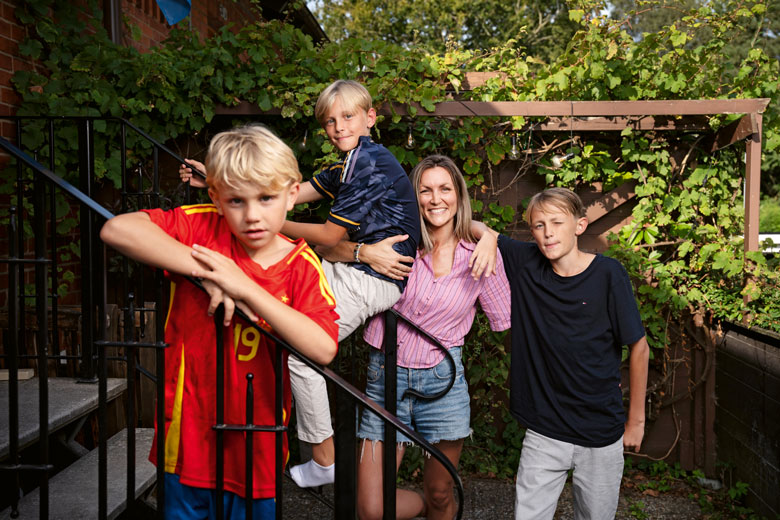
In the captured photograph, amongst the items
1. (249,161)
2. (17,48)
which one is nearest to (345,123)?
(249,161)

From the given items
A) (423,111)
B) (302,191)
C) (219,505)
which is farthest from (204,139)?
(219,505)

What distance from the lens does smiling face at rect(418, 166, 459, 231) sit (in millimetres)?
2475

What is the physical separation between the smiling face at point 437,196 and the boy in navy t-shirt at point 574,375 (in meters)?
0.35

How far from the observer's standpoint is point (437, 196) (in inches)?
97.3

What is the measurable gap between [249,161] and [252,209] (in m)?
0.12

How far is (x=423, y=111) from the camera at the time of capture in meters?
3.88

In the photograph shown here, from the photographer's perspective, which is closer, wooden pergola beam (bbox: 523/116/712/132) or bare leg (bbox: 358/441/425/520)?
bare leg (bbox: 358/441/425/520)

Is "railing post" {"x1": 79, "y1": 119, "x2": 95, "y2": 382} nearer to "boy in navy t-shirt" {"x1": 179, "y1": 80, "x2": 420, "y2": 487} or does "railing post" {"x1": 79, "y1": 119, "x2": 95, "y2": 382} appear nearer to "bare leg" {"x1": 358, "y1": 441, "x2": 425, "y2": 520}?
"boy in navy t-shirt" {"x1": 179, "y1": 80, "x2": 420, "y2": 487}

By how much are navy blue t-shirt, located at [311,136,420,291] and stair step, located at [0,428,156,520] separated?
3.98 feet

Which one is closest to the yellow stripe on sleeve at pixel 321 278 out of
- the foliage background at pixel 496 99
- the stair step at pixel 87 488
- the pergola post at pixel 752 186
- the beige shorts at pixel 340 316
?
the beige shorts at pixel 340 316

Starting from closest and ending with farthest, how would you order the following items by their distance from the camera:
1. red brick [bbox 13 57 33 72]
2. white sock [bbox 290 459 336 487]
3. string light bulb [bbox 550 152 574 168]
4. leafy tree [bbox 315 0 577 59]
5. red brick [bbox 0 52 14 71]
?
1. white sock [bbox 290 459 336 487]
2. red brick [bbox 0 52 14 71]
3. red brick [bbox 13 57 33 72]
4. string light bulb [bbox 550 152 574 168]
5. leafy tree [bbox 315 0 577 59]

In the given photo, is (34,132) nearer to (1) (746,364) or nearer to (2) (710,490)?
(1) (746,364)

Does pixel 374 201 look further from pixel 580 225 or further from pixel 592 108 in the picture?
pixel 592 108

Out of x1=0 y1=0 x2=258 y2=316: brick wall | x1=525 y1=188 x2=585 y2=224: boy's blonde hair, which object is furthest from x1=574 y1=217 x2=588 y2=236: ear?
x1=0 y1=0 x2=258 y2=316: brick wall
